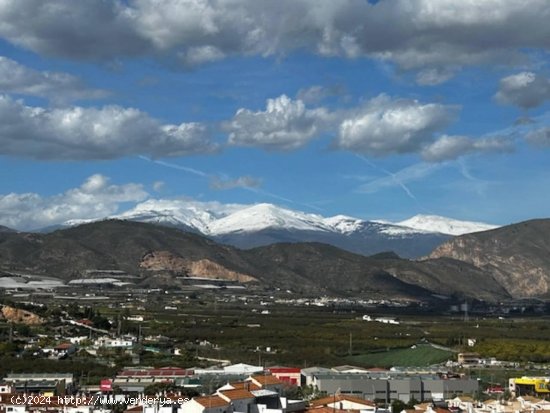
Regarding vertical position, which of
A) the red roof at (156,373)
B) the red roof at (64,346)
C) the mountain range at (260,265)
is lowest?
the red roof at (156,373)

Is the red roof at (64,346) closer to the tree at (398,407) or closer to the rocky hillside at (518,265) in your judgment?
the tree at (398,407)

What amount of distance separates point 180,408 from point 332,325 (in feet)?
187

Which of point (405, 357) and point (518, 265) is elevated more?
point (518, 265)

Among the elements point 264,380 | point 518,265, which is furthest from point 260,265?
point 264,380

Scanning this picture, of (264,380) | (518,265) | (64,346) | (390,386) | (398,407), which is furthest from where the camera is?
(518,265)

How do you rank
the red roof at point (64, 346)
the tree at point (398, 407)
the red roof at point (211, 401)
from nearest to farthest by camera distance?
the red roof at point (211, 401)
the tree at point (398, 407)
the red roof at point (64, 346)

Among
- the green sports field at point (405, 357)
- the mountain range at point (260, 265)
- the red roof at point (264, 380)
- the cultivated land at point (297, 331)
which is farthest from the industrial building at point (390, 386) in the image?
the mountain range at point (260, 265)

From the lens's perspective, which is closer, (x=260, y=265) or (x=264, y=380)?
(x=264, y=380)

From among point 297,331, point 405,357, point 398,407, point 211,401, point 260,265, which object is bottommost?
point 398,407

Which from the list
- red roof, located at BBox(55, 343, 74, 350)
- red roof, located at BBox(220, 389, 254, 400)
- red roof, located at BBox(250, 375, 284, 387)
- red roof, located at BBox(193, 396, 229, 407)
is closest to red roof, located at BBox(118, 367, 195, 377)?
red roof, located at BBox(250, 375, 284, 387)

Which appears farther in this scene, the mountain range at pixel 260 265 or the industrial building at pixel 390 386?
the mountain range at pixel 260 265

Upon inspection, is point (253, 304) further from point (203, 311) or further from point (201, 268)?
point (201, 268)

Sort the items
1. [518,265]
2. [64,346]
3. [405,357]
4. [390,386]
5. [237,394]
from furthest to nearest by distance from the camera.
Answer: [518,265] < [405,357] < [64,346] < [390,386] < [237,394]

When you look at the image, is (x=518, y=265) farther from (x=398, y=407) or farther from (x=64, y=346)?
(x=398, y=407)
